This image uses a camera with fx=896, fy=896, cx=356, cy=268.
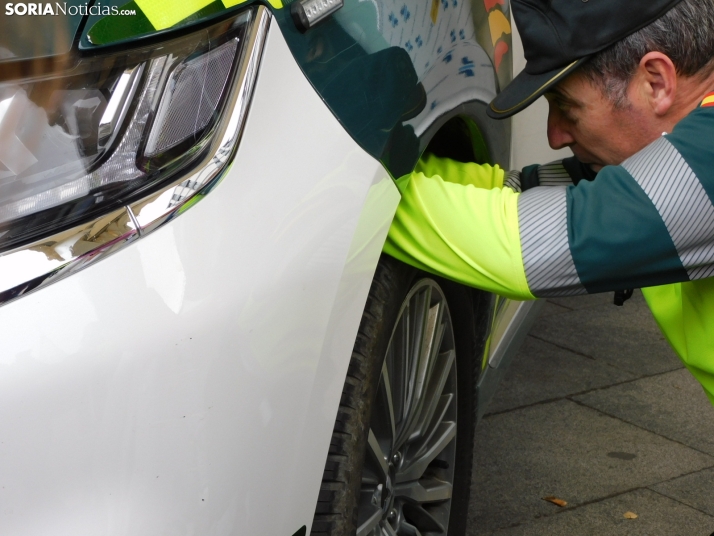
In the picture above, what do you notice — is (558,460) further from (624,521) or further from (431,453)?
(431,453)

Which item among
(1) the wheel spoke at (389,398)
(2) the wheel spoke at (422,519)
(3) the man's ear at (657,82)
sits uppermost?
(3) the man's ear at (657,82)

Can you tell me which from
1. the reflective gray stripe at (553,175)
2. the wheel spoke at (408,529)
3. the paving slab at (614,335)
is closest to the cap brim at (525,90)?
the reflective gray stripe at (553,175)

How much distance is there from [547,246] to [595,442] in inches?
68.8

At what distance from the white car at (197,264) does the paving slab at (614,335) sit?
2528mm

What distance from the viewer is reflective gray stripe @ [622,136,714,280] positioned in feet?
4.16

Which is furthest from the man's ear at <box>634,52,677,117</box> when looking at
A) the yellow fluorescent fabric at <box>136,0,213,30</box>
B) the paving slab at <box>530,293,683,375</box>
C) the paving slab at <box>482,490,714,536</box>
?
the paving slab at <box>530,293,683,375</box>

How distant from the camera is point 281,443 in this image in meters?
1.08

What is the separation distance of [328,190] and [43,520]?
504 millimetres

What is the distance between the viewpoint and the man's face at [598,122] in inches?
59.2

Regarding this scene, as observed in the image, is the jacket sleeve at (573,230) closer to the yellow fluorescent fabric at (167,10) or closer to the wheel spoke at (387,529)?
the yellow fluorescent fabric at (167,10)

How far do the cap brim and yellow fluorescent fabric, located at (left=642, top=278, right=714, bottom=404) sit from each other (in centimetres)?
43

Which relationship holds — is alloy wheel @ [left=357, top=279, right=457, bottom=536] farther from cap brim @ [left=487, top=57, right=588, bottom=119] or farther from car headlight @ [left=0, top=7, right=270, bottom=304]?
car headlight @ [left=0, top=7, right=270, bottom=304]

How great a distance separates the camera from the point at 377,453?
1540 millimetres

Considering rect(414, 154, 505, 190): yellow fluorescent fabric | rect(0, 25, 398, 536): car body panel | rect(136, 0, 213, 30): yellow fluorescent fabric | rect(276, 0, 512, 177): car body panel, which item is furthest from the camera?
rect(414, 154, 505, 190): yellow fluorescent fabric
